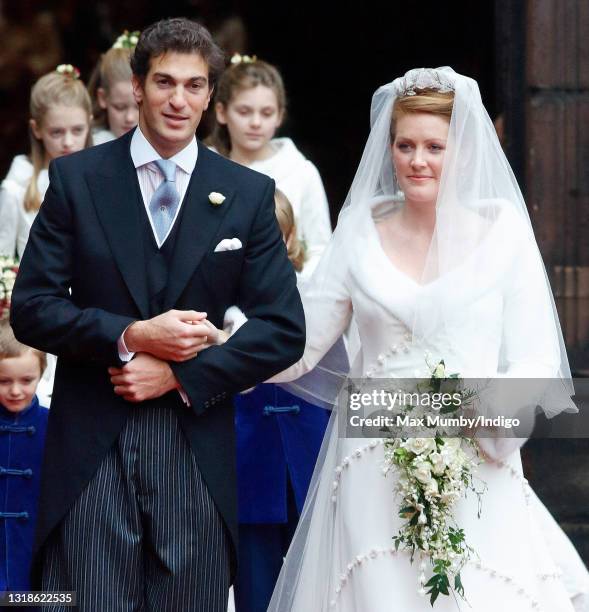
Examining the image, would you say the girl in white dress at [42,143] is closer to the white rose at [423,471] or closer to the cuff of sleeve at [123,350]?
the cuff of sleeve at [123,350]

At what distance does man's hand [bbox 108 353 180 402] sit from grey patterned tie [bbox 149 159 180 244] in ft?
1.24

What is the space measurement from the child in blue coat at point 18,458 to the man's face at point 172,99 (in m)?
1.32

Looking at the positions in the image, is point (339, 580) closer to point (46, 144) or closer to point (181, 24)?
point (181, 24)

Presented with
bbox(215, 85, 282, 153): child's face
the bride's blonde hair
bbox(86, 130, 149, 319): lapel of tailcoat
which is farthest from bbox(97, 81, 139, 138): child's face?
bbox(86, 130, 149, 319): lapel of tailcoat

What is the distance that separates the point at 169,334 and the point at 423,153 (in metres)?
1.09

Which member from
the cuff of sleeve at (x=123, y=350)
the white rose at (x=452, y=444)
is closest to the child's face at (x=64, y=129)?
the cuff of sleeve at (x=123, y=350)

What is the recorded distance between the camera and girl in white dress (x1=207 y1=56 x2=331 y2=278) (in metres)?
6.94

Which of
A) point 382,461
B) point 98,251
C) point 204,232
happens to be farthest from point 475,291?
point 98,251

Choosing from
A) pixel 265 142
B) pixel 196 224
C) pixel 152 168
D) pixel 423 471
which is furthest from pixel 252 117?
pixel 423 471

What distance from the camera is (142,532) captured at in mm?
4434

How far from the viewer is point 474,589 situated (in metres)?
4.70

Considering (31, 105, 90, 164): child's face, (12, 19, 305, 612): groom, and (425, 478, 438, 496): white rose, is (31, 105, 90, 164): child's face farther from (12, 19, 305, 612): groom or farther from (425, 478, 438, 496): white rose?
(425, 478, 438, 496): white rose

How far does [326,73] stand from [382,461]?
5818mm

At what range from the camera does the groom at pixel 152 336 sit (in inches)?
173
